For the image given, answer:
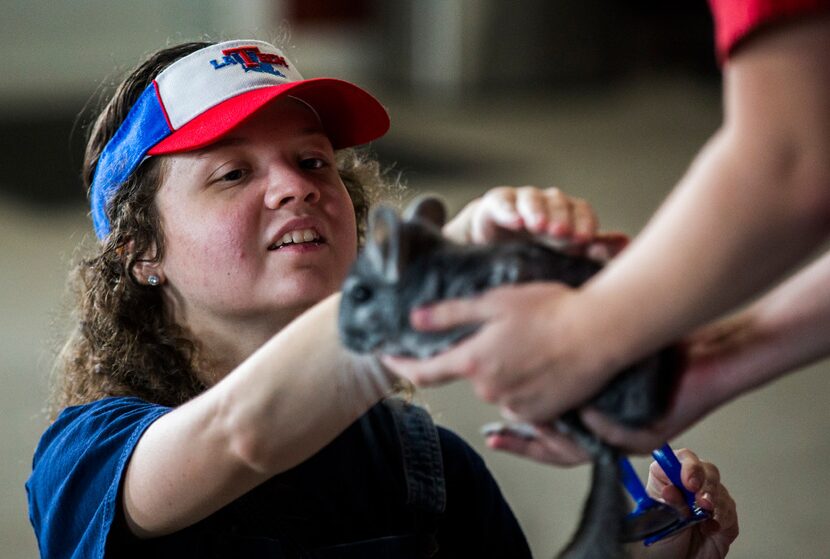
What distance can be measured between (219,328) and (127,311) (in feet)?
0.45

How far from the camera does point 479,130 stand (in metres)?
5.02

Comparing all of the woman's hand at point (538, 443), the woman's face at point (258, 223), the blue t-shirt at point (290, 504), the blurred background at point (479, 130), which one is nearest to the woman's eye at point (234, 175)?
the woman's face at point (258, 223)

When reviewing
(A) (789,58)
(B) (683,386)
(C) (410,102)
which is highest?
(A) (789,58)

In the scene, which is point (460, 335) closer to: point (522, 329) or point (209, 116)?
point (522, 329)

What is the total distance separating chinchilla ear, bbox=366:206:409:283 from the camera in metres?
0.66

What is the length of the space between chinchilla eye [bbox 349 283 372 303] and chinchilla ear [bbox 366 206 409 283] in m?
0.01

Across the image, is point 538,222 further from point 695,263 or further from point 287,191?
point 287,191

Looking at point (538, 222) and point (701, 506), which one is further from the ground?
point (538, 222)

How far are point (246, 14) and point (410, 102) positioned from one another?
103 centimetres

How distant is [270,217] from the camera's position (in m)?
1.05

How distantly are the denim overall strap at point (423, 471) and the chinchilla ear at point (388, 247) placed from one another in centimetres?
46

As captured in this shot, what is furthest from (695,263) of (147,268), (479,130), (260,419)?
(479,130)

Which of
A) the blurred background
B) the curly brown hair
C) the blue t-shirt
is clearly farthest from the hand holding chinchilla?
the blurred background

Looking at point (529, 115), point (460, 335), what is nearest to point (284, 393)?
point (460, 335)
